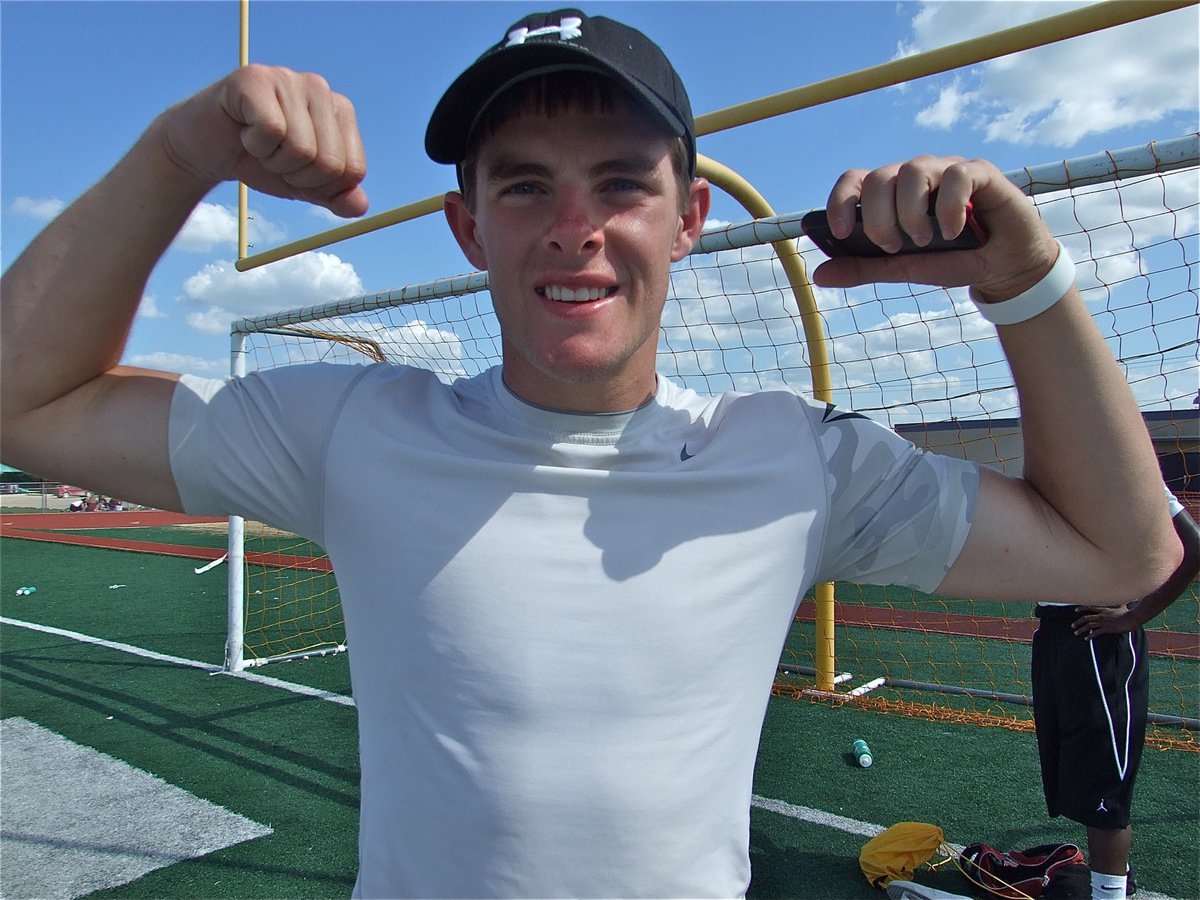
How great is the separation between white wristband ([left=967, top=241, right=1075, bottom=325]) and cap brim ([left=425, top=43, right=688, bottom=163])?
49 cm

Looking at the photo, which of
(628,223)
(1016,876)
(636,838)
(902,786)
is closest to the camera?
(636,838)

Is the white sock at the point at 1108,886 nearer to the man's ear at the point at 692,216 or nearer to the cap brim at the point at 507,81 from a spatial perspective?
the man's ear at the point at 692,216

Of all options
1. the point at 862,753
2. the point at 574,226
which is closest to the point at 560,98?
the point at 574,226

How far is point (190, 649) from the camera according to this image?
749 cm

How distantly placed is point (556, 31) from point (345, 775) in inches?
157

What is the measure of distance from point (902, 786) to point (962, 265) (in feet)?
12.0

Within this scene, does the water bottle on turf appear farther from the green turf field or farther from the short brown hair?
the short brown hair

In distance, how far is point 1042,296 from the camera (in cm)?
108

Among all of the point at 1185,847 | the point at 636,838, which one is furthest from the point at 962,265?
the point at 1185,847

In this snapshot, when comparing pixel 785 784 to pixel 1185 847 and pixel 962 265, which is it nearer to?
pixel 1185 847

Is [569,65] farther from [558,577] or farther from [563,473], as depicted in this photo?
[558,577]

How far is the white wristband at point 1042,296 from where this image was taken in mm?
1083

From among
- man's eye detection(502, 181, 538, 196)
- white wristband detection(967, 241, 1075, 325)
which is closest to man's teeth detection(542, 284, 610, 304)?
man's eye detection(502, 181, 538, 196)

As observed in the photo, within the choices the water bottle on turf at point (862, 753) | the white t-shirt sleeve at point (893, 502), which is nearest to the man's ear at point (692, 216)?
the white t-shirt sleeve at point (893, 502)
